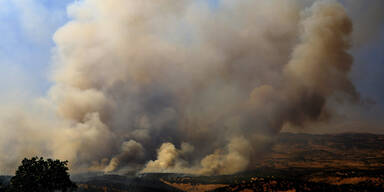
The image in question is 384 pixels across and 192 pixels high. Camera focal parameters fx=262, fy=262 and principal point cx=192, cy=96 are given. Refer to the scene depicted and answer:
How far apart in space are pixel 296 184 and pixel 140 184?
111774 millimetres

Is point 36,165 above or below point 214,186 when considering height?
above

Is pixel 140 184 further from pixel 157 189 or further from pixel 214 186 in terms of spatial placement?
pixel 214 186

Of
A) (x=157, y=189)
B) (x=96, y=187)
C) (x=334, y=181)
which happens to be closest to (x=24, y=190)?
(x=96, y=187)

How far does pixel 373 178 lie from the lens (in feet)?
A: 481

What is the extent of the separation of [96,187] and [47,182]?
10021 cm

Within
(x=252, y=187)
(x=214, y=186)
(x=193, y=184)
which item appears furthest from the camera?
(x=193, y=184)

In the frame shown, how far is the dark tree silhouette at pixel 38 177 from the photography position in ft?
253

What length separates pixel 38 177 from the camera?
3073 inches

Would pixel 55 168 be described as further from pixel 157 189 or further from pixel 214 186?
pixel 214 186

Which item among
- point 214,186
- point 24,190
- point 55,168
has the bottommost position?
point 214,186

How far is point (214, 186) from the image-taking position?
604 feet

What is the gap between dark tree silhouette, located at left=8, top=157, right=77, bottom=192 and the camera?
253 ft

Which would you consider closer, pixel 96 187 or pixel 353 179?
pixel 353 179

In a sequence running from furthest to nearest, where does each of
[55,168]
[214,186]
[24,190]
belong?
[214,186] → [55,168] → [24,190]
